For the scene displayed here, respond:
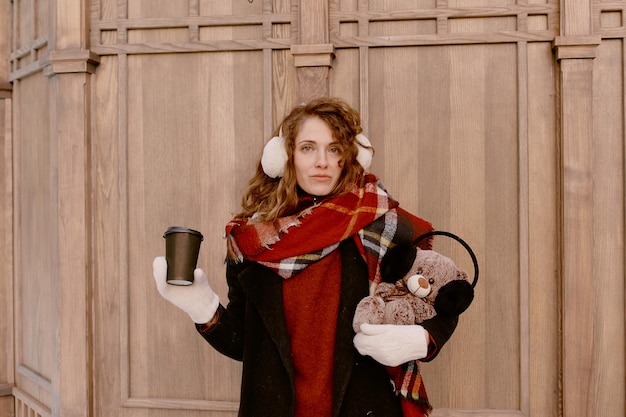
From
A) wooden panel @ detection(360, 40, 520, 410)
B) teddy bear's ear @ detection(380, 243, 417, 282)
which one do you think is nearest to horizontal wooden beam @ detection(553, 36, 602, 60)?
wooden panel @ detection(360, 40, 520, 410)

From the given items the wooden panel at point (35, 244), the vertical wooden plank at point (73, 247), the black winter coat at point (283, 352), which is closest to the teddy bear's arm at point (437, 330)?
the black winter coat at point (283, 352)

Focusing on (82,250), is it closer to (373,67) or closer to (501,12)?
(373,67)

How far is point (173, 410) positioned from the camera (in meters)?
2.68

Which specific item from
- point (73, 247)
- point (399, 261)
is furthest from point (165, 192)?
point (399, 261)

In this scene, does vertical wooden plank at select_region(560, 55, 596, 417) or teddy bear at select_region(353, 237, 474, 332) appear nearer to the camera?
teddy bear at select_region(353, 237, 474, 332)

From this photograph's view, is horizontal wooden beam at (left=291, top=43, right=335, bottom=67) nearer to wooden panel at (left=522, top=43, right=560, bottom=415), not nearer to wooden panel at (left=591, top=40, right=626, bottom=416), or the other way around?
wooden panel at (left=522, top=43, right=560, bottom=415)

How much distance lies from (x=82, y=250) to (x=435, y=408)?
169cm

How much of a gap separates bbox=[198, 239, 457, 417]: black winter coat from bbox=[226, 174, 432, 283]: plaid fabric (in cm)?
5

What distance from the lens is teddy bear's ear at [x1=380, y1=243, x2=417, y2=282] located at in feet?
5.25

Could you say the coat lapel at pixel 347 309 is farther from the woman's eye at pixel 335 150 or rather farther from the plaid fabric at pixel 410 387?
the woman's eye at pixel 335 150

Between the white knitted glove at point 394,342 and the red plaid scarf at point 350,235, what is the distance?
0.15 m

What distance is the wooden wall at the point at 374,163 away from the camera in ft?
8.17

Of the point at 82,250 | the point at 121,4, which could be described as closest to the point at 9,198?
the point at 82,250

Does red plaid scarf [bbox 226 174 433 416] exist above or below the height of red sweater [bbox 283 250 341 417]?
above
